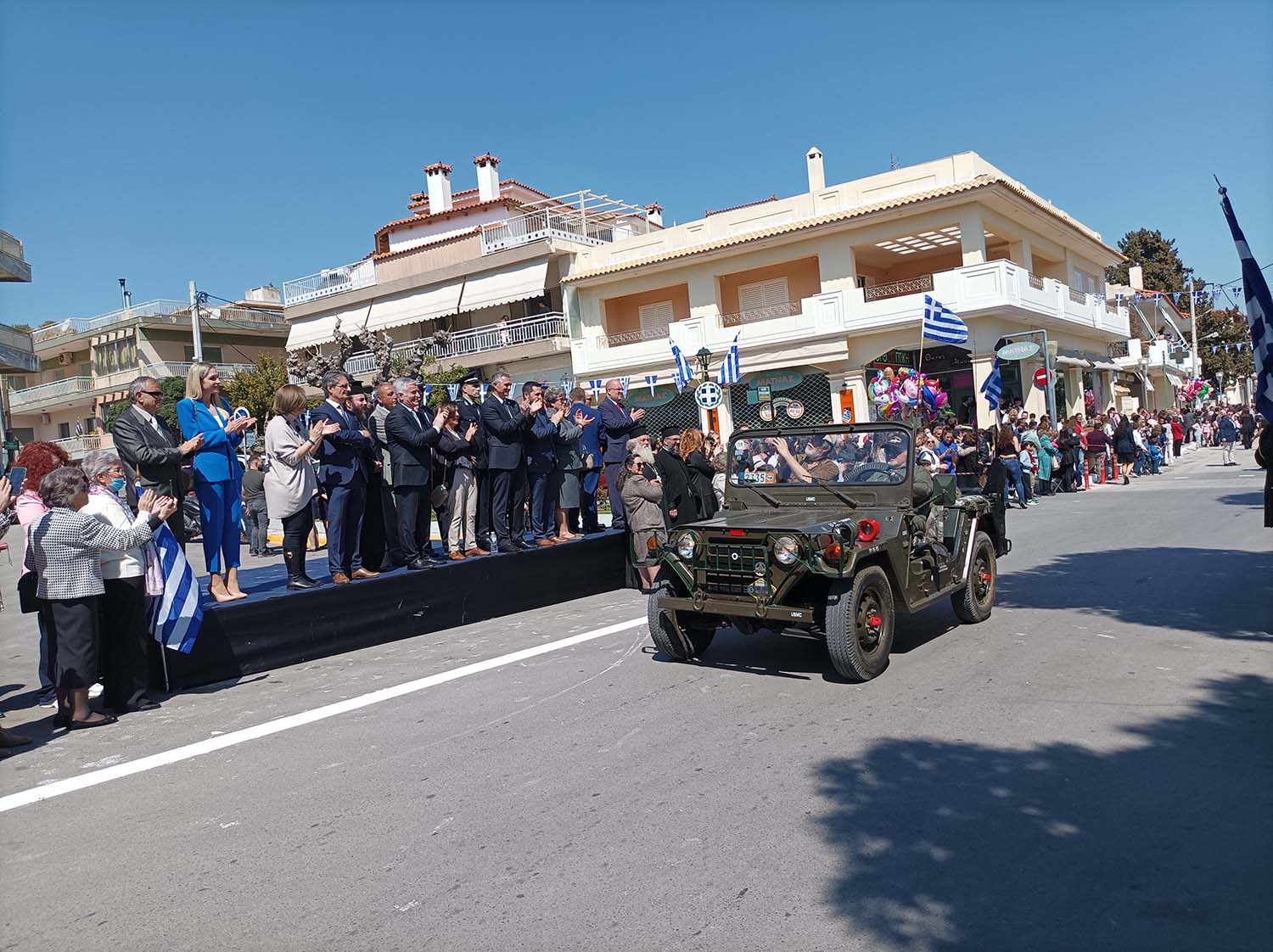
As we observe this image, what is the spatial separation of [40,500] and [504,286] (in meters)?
29.1

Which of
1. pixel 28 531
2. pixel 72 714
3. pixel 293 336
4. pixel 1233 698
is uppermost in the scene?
pixel 293 336

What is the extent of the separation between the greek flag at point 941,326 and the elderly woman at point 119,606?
1447cm

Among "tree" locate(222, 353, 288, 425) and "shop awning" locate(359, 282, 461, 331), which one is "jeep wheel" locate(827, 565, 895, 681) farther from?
"shop awning" locate(359, 282, 461, 331)

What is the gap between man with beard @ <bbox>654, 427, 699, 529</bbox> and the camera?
10.1 metres

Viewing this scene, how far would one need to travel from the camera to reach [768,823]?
155 inches

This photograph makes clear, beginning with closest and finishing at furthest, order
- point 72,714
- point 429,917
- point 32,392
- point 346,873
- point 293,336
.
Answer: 1. point 429,917
2. point 346,873
3. point 72,714
4. point 293,336
5. point 32,392

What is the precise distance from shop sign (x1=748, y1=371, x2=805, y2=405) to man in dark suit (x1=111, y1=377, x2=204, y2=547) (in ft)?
79.5

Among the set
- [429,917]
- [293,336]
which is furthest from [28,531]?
[293,336]

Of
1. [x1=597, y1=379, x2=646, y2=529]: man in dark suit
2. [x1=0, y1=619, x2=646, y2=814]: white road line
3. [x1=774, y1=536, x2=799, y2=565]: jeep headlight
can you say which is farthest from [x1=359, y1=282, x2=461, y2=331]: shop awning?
[x1=774, y1=536, x2=799, y2=565]: jeep headlight

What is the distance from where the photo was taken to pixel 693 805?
4188mm

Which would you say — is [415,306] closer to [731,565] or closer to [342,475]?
[342,475]

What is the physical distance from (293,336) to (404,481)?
1411 inches

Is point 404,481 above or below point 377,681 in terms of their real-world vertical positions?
above

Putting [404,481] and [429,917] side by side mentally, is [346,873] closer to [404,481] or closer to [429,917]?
[429,917]
